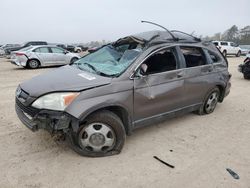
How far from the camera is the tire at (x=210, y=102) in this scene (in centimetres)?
453

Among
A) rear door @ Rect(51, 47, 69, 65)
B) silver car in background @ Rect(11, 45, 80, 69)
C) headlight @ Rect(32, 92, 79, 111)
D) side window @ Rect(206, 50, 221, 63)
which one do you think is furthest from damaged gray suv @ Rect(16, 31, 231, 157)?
rear door @ Rect(51, 47, 69, 65)

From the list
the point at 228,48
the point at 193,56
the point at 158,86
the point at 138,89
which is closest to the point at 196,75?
the point at 193,56

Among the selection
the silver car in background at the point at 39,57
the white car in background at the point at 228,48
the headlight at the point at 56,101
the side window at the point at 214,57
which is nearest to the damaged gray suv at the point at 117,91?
the headlight at the point at 56,101

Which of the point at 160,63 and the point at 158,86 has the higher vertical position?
the point at 160,63

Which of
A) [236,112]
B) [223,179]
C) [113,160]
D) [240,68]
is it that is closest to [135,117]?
[113,160]

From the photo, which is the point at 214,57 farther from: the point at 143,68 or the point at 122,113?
the point at 122,113

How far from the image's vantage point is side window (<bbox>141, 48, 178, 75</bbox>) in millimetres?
3320

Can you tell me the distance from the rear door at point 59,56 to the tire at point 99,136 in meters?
10.9

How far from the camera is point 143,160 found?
298 centimetres

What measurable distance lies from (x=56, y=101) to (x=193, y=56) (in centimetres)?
277

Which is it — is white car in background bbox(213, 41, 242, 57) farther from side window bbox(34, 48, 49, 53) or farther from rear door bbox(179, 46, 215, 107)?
rear door bbox(179, 46, 215, 107)

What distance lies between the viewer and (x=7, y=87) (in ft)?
23.1

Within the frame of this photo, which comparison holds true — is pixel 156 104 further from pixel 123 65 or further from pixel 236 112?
pixel 236 112

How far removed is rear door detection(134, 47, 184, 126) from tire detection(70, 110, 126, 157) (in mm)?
414
